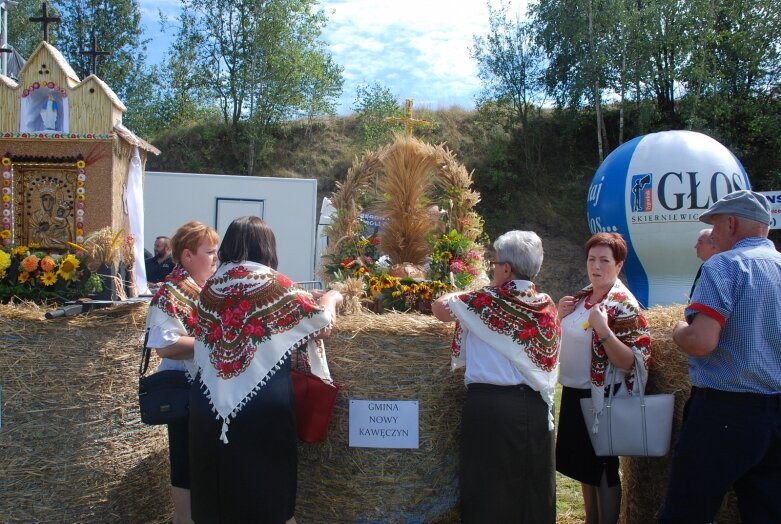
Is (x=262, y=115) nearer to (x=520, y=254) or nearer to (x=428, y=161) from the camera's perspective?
(x=428, y=161)

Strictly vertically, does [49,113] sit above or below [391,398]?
above

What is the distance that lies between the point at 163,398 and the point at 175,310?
433 mm

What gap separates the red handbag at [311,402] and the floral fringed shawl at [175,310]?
0.58 metres

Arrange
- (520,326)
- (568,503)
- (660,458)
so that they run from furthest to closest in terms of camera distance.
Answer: (568,503), (660,458), (520,326)

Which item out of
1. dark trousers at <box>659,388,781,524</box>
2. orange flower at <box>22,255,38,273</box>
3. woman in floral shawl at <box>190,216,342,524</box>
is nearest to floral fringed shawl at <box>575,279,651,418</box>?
dark trousers at <box>659,388,781,524</box>

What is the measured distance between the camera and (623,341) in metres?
3.26

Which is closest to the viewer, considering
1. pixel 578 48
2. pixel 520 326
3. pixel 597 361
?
pixel 520 326

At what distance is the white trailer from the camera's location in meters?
10.6

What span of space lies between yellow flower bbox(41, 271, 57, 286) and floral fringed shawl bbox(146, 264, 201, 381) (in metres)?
1.01

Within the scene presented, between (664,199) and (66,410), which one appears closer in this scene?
(66,410)

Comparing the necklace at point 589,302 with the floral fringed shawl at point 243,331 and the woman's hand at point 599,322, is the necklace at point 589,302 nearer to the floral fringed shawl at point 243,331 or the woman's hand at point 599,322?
the woman's hand at point 599,322

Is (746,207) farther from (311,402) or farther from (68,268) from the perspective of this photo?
(68,268)

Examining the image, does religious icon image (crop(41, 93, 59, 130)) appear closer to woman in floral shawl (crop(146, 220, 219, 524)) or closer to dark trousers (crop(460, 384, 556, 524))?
woman in floral shawl (crop(146, 220, 219, 524))

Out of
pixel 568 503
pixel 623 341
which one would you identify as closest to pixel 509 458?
pixel 623 341
